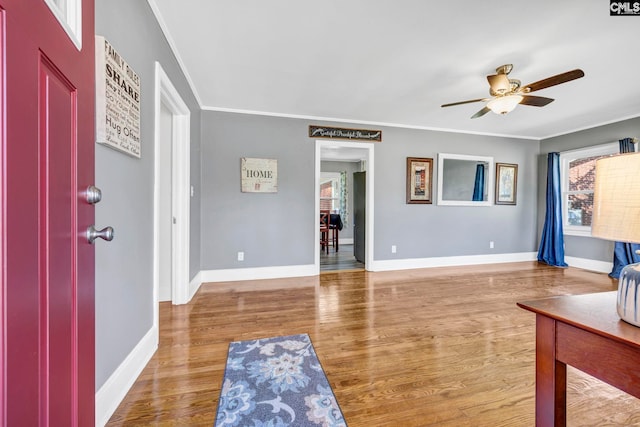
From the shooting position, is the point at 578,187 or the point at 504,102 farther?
the point at 578,187

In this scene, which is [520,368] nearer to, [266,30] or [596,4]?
[596,4]

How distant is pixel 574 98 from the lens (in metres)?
3.18

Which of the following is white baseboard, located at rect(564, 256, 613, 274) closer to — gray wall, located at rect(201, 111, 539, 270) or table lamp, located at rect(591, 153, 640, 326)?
gray wall, located at rect(201, 111, 539, 270)

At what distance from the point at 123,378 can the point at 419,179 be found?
4.29 meters

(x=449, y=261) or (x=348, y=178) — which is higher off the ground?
(x=348, y=178)

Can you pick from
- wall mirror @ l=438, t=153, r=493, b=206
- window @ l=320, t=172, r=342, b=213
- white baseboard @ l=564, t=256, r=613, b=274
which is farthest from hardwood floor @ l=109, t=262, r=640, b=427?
window @ l=320, t=172, r=342, b=213

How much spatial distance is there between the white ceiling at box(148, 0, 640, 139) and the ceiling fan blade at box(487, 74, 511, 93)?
12cm

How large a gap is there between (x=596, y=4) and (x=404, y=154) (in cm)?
267

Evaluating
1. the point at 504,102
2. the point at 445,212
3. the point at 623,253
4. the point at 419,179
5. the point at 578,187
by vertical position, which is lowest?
the point at 623,253

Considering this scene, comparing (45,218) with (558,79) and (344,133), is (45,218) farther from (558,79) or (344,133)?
(344,133)

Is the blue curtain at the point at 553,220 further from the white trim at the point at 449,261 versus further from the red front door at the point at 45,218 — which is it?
the red front door at the point at 45,218

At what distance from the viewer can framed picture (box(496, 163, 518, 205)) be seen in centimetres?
478

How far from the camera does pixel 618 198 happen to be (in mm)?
783

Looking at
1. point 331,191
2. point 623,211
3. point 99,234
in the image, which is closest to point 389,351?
point 623,211
